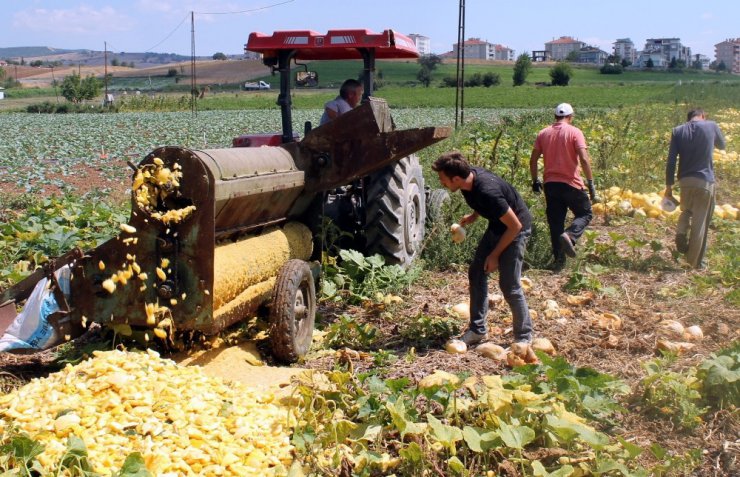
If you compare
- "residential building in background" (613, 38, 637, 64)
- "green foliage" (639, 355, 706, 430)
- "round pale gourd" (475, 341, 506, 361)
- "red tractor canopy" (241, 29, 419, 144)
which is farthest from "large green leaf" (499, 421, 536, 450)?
"residential building in background" (613, 38, 637, 64)

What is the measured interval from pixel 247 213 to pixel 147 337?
1.21m

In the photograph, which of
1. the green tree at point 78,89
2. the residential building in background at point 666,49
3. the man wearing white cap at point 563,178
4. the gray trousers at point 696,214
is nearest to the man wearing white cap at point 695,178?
the gray trousers at point 696,214

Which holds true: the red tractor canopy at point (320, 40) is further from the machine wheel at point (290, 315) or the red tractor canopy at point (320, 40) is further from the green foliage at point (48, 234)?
the machine wheel at point (290, 315)

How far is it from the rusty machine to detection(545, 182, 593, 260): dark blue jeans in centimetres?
271

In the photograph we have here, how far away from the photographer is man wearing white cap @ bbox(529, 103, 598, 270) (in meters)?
9.04

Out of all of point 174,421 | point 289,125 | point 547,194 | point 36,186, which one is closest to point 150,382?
point 174,421

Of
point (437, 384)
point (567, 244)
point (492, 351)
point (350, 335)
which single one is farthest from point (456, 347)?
point (567, 244)

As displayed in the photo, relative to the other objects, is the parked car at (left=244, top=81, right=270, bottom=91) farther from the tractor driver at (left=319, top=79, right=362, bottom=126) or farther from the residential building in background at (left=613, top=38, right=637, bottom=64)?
the residential building in background at (left=613, top=38, right=637, bottom=64)

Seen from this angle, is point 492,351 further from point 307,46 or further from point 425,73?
point 425,73

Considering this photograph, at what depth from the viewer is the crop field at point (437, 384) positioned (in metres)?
3.91

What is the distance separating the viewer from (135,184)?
201 inches

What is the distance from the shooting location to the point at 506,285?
20.8 feet

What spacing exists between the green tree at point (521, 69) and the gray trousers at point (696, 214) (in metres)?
70.7

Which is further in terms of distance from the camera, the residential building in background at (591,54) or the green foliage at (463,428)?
the residential building in background at (591,54)
